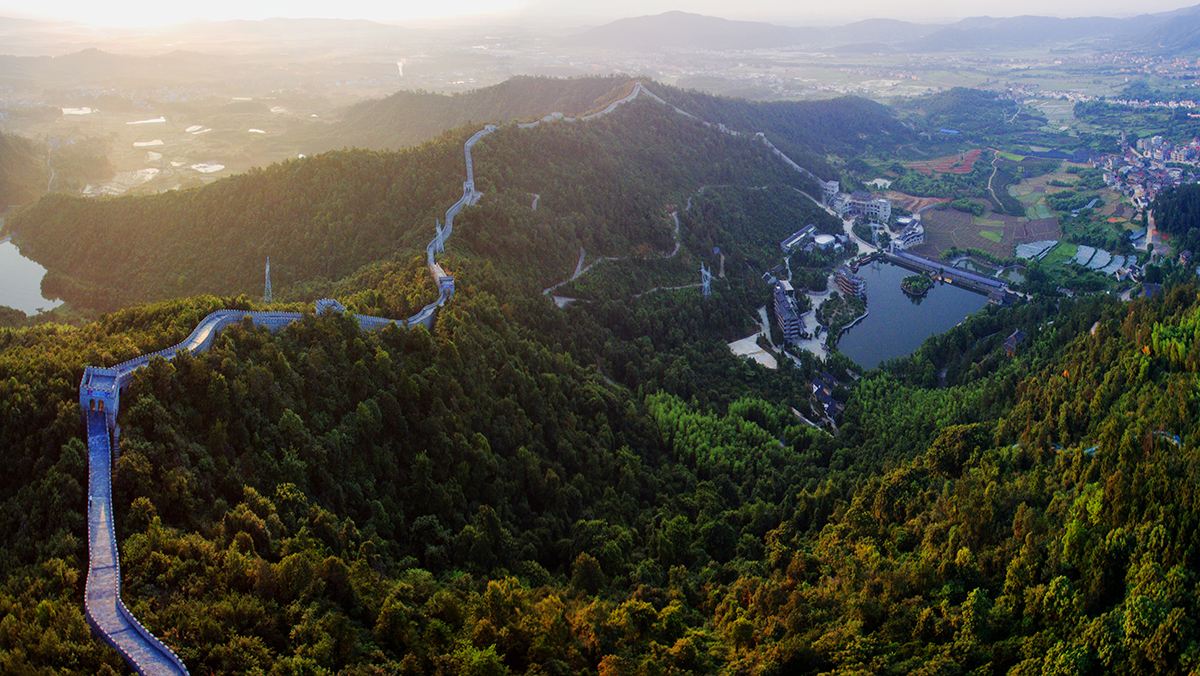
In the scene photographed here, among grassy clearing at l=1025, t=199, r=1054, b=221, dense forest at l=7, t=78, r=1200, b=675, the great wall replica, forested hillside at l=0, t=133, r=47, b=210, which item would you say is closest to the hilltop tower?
dense forest at l=7, t=78, r=1200, b=675

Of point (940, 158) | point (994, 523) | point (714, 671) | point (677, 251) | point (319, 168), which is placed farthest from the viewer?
point (940, 158)

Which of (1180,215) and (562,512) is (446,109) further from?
(562,512)

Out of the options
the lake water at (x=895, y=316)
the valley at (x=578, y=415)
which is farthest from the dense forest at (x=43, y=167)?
the lake water at (x=895, y=316)

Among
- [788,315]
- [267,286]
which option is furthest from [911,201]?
[267,286]

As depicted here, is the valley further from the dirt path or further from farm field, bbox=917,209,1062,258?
the dirt path

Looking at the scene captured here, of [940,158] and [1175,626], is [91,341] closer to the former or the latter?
[1175,626]

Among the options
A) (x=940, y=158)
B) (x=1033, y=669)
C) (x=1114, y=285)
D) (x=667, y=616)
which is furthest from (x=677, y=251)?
(x=940, y=158)
